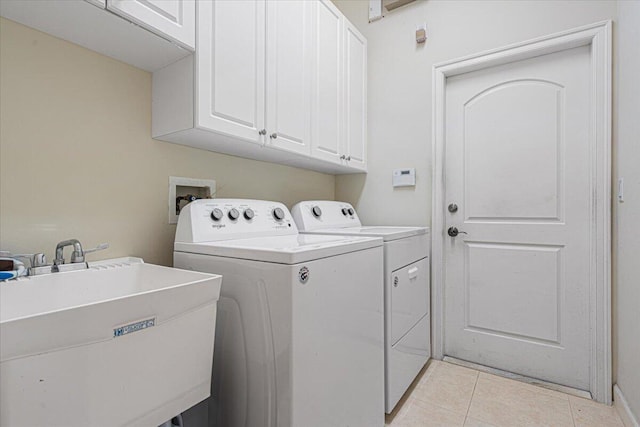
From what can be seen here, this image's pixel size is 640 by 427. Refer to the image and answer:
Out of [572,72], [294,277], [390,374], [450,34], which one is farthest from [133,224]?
[572,72]

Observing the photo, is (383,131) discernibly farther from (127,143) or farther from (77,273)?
(77,273)

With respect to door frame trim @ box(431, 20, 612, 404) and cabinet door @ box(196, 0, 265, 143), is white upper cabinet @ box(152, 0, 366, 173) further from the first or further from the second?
door frame trim @ box(431, 20, 612, 404)

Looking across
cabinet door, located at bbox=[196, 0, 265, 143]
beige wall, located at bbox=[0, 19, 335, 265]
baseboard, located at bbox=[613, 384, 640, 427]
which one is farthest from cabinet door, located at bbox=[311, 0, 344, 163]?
baseboard, located at bbox=[613, 384, 640, 427]

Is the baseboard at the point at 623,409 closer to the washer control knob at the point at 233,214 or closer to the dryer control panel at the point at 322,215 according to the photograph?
the dryer control panel at the point at 322,215

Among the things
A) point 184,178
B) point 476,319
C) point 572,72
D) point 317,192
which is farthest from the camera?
point 317,192

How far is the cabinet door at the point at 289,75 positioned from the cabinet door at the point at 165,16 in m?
0.42

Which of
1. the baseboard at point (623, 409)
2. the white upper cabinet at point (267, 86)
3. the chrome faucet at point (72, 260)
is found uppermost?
the white upper cabinet at point (267, 86)

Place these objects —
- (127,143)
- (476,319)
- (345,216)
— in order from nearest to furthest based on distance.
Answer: (127,143)
(476,319)
(345,216)

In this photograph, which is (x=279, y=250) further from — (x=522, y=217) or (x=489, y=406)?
(x=522, y=217)

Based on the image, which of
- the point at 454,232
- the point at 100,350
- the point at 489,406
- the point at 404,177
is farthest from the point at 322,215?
the point at 100,350

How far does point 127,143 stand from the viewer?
1.32 m

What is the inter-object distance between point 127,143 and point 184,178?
0.28 meters

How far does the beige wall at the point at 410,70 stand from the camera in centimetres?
202

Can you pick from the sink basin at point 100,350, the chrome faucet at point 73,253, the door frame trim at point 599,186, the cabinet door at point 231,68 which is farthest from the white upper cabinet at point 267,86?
the door frame trim at point 599,186
